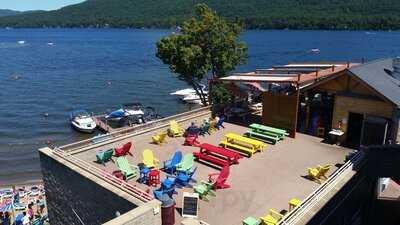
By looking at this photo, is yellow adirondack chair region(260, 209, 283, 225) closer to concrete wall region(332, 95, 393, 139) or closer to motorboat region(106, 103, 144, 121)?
concrete wall region(332, 95, 393, 139)

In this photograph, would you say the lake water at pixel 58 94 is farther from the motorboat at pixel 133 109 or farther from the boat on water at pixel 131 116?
the motorboat at pixel 133 109

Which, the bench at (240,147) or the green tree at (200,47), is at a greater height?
the green tree at (200,47)

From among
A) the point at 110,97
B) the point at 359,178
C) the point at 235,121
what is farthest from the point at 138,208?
the point at 110,97

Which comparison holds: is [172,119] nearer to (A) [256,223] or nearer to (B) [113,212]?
(B) [113,212]

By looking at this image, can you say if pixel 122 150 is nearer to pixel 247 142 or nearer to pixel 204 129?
pixel 204 129

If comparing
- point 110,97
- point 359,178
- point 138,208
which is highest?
point 138,208

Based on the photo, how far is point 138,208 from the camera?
1123 cm

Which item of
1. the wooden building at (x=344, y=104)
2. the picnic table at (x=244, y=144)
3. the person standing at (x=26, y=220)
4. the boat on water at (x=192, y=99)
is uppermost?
the wooden building at (x=344, y=104)

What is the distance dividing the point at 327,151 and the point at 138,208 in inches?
414

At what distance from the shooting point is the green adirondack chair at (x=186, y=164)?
15516mm

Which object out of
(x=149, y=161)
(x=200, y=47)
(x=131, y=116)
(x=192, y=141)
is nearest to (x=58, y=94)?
(x=131, y=116)

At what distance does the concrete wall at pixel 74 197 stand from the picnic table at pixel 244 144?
6.89 meters

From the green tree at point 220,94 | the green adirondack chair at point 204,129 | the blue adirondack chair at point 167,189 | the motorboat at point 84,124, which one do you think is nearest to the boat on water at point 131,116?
the motorboat at point 84,124

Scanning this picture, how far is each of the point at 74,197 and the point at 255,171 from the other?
286 inches
